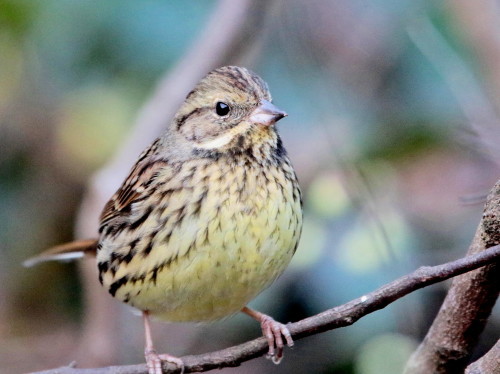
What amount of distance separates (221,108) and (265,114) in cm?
22

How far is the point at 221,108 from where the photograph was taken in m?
3.58

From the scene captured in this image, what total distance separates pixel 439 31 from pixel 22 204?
259 centimetres

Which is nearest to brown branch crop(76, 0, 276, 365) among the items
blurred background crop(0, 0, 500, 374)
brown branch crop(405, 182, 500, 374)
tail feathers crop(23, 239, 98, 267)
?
blurred background crop(0, 0, 500, 374)

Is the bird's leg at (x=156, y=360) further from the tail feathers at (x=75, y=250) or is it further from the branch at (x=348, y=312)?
the tail feathers at (x=75, y=250)

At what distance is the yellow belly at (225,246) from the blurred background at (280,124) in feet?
3.87

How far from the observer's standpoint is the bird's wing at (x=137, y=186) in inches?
142

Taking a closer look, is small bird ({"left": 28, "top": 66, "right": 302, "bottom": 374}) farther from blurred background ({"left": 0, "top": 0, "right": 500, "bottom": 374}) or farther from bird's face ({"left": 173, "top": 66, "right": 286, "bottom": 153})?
blurred background ({"left": 0, "top": 0, "right": 500, "bottom": 374})

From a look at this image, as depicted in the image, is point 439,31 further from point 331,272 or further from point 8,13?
point 8,13

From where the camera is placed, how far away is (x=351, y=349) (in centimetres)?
447

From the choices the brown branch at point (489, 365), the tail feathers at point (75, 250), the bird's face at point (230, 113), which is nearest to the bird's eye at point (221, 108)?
the bird's face at point (230, 113)

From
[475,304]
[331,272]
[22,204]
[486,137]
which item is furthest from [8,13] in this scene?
[475,304]

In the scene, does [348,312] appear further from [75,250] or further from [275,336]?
[75,250]

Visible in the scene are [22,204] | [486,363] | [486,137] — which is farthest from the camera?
[22,204]

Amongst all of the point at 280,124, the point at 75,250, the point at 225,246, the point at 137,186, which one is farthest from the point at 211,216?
the point at 280,124
